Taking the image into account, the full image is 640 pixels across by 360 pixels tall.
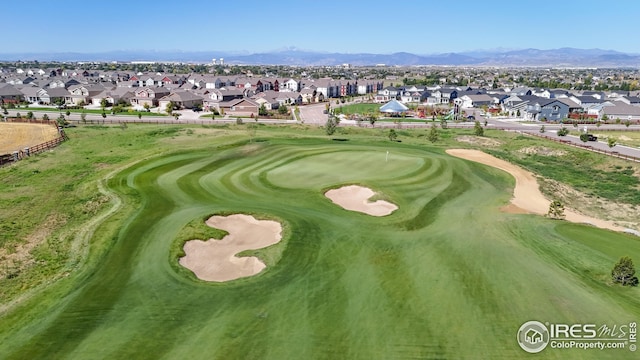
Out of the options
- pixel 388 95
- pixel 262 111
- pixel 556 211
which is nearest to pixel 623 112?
pixel 388 95

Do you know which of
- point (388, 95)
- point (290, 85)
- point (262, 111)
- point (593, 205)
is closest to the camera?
point (593, 205)

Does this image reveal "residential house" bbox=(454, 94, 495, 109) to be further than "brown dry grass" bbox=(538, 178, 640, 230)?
Yes

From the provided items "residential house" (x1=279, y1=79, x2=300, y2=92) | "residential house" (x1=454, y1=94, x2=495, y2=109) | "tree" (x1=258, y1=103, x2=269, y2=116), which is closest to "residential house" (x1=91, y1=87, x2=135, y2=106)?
"tree" (x1=258, y1=103, x2=269, y2=116)

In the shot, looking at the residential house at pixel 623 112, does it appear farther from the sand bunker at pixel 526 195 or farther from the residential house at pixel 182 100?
the residential house at pixel 182 100

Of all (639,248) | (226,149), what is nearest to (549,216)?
(639,248)

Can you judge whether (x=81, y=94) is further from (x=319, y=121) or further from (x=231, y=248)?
(x=231, y=248)

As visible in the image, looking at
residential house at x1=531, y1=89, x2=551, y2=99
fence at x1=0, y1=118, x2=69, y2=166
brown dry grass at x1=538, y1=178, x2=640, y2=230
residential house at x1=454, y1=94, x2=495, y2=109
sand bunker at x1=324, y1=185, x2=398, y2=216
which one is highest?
residential house at x1=531, y1=89, x2=551, y2=99
